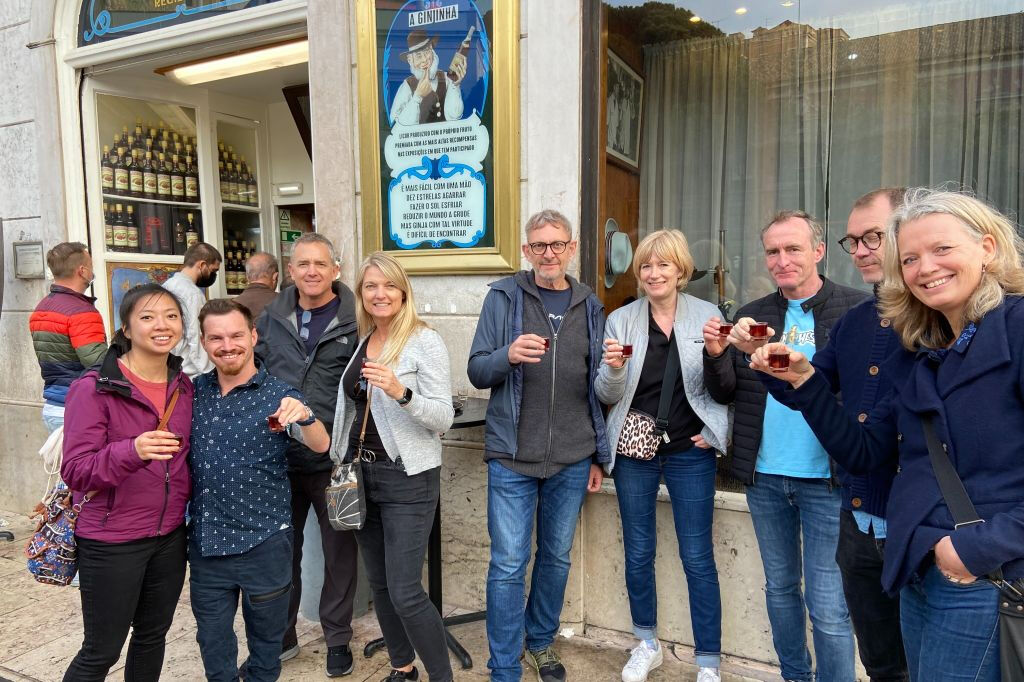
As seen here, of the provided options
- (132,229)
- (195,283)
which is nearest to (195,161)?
(132,229)

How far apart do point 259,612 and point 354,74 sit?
3.11m

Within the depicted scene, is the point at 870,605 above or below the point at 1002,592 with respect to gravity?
below

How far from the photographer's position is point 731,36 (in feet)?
13.6

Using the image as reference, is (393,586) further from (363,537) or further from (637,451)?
(637,451)

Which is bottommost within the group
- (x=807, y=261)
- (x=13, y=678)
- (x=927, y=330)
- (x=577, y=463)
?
(x=13, y=678)

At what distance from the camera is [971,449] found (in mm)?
1511

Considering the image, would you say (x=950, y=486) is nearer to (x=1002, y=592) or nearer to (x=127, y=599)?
(x=1002, y=592)

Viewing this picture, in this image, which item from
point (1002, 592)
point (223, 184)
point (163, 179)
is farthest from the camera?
point (223, 184)

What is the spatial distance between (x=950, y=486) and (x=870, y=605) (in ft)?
2.22

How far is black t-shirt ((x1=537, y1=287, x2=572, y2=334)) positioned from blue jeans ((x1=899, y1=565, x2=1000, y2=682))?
164cm

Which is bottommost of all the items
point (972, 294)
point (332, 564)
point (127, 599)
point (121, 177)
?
point (332, 564)

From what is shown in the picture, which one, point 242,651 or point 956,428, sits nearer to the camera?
point 956,428

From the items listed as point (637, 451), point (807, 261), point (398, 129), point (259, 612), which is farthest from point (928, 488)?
point (398, 129)

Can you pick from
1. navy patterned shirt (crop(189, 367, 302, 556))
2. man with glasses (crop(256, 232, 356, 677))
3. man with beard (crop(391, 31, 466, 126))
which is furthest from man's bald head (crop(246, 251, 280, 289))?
navy patterned shirt (crop(189, 367, 302, 556))
